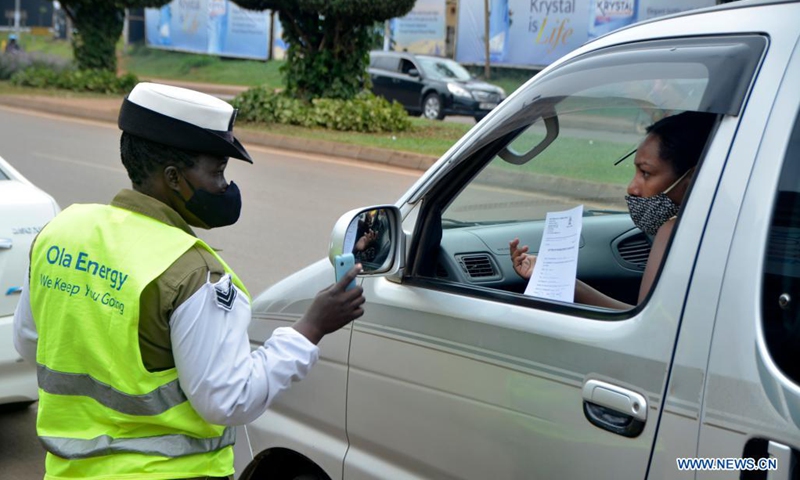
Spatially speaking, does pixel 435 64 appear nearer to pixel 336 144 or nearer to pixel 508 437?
pixel 336 144

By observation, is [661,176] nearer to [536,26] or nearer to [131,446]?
[131,446]

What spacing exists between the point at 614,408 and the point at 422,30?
34.1 metres

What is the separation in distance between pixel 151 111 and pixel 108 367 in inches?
22.3

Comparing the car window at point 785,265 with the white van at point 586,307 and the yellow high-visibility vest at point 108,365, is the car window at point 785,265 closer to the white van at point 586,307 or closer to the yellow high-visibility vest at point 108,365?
the white van at point 586,307

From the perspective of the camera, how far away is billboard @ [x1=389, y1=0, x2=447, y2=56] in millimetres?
34625

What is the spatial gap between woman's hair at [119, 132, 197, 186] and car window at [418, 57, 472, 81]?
21834 millimetres

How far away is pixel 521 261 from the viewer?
2895 millimetres

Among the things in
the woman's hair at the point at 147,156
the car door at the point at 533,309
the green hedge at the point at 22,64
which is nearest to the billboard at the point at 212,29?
the green hedge at the point at 22,64

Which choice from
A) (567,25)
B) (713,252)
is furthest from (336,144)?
(567,25)

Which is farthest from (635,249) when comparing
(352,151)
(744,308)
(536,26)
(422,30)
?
(422,30)

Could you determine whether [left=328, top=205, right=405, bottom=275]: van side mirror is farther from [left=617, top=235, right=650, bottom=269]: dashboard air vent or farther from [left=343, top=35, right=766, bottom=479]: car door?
[left=617, top=235, right=650, bottom=269]: dashboard air vent

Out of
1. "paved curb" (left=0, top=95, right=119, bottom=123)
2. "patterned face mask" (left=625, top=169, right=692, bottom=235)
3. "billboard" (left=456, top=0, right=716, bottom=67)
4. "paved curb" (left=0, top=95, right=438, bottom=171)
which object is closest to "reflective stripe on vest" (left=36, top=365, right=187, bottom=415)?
"patterned face mask" (left=625, top=169, right=692, bottom=235)

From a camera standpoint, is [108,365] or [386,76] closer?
[108,365]

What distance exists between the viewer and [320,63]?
18.0m
